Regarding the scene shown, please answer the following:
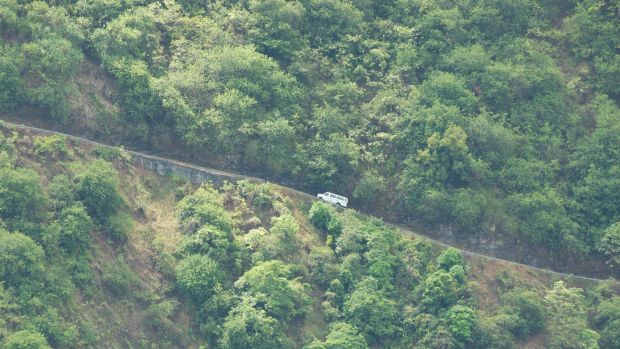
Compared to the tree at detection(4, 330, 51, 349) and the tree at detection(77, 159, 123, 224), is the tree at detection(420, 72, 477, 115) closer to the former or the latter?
the tree at detection(77, 159, 123, 224)

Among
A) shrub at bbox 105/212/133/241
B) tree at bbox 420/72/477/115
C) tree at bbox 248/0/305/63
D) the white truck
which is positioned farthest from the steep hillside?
tree at bbox 248/0/305/63

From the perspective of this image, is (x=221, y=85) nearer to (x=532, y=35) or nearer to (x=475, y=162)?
(x=475, y=162)

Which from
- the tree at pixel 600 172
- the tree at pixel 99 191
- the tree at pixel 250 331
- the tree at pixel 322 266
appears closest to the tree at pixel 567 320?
the tree at pixel 600 172

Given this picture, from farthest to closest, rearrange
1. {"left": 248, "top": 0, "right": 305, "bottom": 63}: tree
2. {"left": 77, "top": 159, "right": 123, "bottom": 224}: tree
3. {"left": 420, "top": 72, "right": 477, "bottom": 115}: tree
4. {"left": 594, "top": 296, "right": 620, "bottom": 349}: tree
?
{"left": 248, "top": 0, "right": 305, "bottom": 63}: tree < {"left": 420, "top": 72, "right": 477, "bottom": 115}: tree < {"left": 594, "top": 296, "right": 620, "bottom": 349}: tree < {"left": 77, "top": 159, "right": 123, "bottom": 224}: tree

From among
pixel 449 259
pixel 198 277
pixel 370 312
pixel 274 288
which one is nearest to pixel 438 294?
pixel 449 259

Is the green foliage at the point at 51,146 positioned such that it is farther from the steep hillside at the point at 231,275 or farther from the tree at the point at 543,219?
the tree at the point at 543,219
